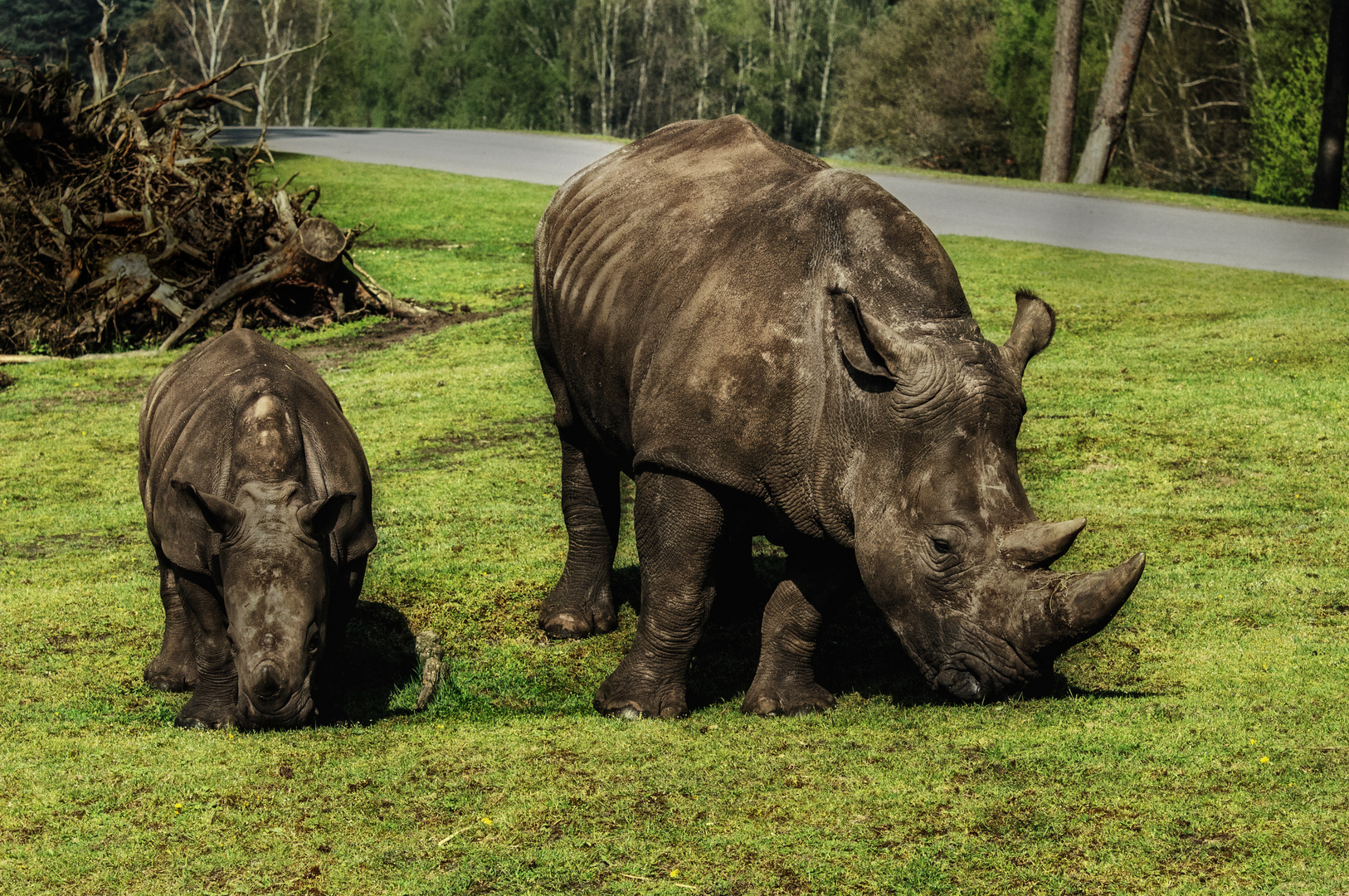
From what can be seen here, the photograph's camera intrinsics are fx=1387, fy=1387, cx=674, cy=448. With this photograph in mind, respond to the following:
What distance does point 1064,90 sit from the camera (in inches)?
1129

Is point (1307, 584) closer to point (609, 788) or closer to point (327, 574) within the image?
point (609, 788)

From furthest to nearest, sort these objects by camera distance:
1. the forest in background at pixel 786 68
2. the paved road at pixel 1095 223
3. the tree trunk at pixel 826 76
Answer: the tree trunk at pixel 826 76 → the forest in background at pixel 786 68 → the paved road at pixel 1095 223

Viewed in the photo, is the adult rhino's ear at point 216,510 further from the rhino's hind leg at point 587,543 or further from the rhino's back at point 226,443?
the rhino's hind leg at point 587,543

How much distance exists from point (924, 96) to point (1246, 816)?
4340cm

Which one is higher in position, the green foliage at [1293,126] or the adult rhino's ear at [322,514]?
the green foliage at [1293,126]

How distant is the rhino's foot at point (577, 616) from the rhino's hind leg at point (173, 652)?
2.03m

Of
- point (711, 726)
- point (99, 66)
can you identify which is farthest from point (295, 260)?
point (711, 726)

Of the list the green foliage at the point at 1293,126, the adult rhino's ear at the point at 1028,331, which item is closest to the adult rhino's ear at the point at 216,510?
the adult rhino's ear at the point at 1028,331

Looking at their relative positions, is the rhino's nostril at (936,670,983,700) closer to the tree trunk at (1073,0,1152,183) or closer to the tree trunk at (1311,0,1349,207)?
the tree trunk at (1073,0,1152,183)

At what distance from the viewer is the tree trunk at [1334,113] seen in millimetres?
26297

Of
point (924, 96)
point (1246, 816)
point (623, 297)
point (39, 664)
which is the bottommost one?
point (39, 664)

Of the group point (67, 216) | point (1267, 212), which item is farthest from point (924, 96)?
point (67, 216)

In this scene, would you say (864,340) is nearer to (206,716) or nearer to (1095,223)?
(206,716)

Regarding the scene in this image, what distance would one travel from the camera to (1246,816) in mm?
4809
